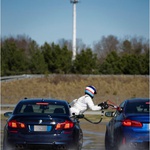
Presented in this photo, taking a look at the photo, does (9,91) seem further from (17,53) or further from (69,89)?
(17,53)

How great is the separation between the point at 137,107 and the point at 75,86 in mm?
55467

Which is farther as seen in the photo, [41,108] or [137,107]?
[41,108]

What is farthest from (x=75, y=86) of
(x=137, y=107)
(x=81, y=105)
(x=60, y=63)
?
(x=137, y=107)

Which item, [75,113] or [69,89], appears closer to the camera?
[75,113]

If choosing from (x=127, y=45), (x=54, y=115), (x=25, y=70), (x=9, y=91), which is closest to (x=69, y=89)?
(x=9, y=91)

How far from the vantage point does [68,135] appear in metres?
12.5

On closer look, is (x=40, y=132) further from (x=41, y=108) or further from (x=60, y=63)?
(x=60, y=63)

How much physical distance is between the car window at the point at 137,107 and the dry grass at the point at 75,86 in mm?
46974

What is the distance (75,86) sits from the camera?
224 feet

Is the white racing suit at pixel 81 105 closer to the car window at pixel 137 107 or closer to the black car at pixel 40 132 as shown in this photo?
the car window at pixel 137 107

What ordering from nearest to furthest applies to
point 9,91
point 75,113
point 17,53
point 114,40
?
point 75,113 → point 9,91 → point 17,53 → point 114,40

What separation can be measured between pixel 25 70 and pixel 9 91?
707 inches

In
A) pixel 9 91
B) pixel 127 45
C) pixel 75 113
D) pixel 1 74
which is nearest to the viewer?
pixel 75 113

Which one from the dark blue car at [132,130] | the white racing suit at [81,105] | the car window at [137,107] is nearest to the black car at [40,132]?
the dark blue car at [132,130]
